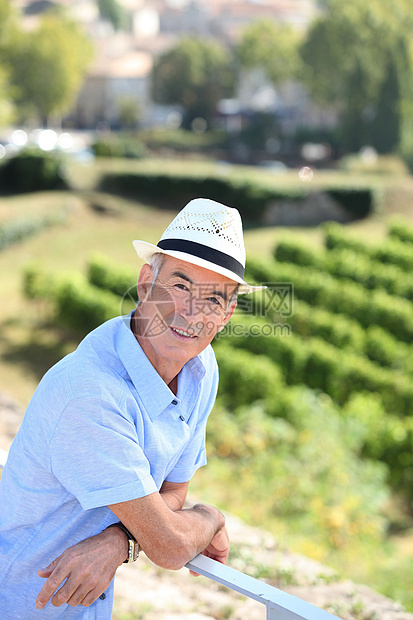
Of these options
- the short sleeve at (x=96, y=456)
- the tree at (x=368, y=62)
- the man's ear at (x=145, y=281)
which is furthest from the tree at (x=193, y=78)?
the short sleeve at (x=96, y=456)

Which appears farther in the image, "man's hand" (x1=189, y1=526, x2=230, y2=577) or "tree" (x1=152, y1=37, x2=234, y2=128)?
"tree" (x1=152, y1=37, x2=234, y2=128)

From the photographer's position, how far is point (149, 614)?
3.09 metres

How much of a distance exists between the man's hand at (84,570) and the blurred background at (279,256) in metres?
1.13

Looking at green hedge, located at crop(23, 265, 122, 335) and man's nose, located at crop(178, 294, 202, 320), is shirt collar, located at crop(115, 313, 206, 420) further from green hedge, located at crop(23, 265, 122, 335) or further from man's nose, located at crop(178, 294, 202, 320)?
green hedge, located at crop(23, 265, 122, 335)

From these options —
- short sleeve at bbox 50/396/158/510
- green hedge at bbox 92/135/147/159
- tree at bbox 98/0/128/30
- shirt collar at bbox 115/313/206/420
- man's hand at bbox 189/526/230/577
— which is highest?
tree at bbox 98/0/128/30

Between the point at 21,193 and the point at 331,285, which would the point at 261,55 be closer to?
the point at 21,193

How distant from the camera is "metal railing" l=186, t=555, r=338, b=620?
57.3 inches

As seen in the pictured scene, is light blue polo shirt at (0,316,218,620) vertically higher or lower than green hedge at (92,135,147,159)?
higher

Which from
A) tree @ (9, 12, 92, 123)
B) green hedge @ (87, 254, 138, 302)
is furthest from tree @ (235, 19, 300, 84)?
green hedge @ (87, 254, 138, 302)

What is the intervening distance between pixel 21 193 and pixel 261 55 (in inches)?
1156

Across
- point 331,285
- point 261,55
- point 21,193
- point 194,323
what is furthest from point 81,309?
point 261,55

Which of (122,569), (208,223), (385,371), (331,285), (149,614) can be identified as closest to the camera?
(208,223)

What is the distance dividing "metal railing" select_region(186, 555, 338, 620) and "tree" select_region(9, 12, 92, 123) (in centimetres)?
3413

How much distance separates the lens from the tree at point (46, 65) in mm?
33562
